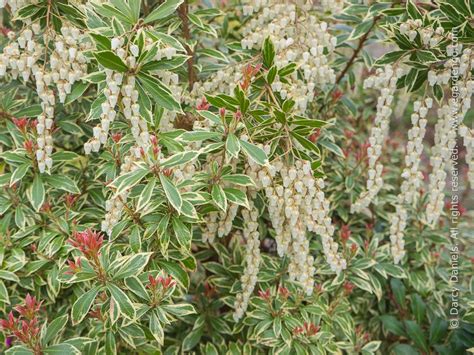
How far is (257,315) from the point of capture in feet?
8.50

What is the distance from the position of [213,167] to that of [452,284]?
1654mm

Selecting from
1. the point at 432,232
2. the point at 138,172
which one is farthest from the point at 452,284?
the point at 138,172

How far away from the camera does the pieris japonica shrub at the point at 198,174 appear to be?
6.80ft

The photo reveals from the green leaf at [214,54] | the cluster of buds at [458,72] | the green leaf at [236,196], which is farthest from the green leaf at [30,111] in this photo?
the cluster of buds at [458,72]

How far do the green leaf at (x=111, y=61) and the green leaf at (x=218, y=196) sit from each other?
1.82ft

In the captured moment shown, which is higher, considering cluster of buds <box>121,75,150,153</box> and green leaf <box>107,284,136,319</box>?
cluster of buds <box>121,75,150,153</box>

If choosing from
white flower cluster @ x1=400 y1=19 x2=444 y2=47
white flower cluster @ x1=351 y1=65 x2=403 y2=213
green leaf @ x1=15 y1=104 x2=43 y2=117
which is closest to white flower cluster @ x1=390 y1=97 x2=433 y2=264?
white flower cluster @ x1=351 y1=65 x2=403 y2=213

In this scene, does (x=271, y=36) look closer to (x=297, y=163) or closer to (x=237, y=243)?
(x=297, y=163)

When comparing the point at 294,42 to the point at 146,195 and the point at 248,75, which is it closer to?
the point at 248,75

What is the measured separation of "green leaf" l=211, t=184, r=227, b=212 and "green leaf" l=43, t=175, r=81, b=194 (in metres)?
0.70

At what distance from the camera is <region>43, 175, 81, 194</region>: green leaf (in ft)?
8.18

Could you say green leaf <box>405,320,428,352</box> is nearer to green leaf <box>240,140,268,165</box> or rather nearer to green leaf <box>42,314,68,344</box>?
green leaf <box>240,140,268,165</box>

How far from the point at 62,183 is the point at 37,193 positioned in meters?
0.13

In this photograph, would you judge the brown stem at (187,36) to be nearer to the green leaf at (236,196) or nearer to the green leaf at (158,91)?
the green leaf at (158,91)
